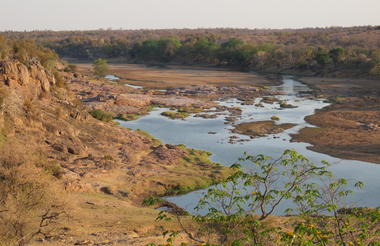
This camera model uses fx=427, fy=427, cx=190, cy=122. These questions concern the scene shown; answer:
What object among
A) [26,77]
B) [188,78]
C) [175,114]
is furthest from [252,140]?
[188,78]

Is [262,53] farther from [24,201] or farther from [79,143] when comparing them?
[24,201]

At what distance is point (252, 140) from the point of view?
35.8 metres

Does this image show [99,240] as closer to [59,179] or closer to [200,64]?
[59,179]

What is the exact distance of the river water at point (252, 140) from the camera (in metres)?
24.0

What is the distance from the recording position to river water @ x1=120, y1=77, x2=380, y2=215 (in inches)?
947

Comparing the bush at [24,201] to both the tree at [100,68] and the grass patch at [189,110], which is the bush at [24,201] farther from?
the tree at [100,68]

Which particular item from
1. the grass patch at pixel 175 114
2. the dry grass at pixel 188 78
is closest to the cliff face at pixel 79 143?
the grass patch at pixel 175 114

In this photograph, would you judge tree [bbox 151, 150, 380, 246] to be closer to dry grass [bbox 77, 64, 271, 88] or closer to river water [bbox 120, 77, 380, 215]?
river water [bbox 120, 77, 380, 215]

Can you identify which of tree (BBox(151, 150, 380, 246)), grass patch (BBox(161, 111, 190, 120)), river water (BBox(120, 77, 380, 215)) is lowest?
river water (BBox(120, 77, 380, 215))

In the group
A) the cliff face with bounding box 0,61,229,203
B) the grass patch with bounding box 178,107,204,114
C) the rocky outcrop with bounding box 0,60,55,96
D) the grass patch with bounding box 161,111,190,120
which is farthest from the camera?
the grass patch with bounding box 178,107,204,114

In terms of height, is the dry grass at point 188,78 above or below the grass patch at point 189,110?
above

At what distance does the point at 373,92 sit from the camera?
60781 millimetres

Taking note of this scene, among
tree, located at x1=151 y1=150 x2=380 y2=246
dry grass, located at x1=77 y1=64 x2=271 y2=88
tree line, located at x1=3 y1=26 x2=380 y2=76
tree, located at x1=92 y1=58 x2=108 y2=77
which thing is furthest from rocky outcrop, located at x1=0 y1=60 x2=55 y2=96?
tree line, located at x1=3 y1=26 x2=380 y2=76

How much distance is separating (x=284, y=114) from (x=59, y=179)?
31.7m
